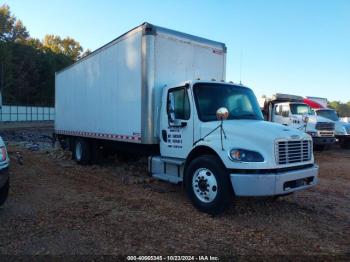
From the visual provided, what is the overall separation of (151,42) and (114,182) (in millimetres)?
3599

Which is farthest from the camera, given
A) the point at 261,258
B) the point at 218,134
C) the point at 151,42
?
the point at 151,42

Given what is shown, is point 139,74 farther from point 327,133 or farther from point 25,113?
point 25,113

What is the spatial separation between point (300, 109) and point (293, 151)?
12507mm

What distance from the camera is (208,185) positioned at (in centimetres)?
617

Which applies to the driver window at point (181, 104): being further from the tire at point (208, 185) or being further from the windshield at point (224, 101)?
the tire at point (208, 185)

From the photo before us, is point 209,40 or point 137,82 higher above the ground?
point 209,40

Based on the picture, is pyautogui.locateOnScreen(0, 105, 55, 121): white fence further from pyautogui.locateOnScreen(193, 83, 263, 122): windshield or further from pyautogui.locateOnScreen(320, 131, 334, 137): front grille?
pyautogui.locateOnScreen(193, 83, 263, 122): windshield

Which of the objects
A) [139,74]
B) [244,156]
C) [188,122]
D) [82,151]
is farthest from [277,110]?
[244,156]

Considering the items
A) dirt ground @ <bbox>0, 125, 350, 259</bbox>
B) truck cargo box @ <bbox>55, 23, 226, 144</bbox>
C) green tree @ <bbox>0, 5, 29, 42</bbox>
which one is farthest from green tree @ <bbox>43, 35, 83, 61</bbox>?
dirt ground @ <bbox>0, 125, 350, 259</bbox>

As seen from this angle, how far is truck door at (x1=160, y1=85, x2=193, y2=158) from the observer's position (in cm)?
703

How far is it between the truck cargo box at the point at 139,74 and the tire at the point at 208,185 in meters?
1.84

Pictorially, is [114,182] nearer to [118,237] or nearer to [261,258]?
[118,237]

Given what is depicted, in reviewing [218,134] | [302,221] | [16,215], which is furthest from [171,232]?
[16,215]

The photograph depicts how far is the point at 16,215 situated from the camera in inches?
237
